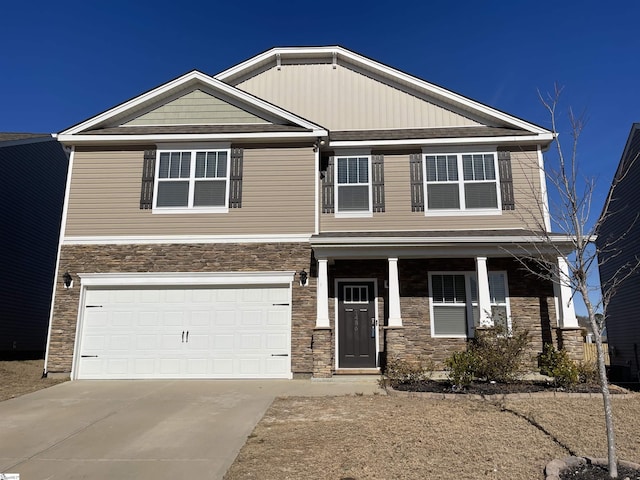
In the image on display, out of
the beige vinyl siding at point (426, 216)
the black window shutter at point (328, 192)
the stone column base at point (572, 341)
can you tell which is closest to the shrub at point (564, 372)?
the stone column base at point (572, 341)

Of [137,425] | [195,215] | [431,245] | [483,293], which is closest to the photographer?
[137,425]

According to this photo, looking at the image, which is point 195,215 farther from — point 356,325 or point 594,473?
point 594,473

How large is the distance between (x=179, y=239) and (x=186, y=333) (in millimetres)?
2330

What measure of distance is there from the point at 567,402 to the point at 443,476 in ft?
14.1

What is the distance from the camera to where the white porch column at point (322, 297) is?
35.0 ft

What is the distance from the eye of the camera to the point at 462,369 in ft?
28.8

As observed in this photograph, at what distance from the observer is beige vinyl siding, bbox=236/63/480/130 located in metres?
13.7

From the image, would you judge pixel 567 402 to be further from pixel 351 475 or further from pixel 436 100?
pixel 436 100

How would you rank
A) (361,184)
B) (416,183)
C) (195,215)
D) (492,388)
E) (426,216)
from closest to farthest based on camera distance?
(492,388)
(195,215)
(426,216)
(416,183)
(361,184)

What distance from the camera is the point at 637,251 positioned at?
14.7m

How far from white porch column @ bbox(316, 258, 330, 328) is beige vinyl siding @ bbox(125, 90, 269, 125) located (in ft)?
14.1

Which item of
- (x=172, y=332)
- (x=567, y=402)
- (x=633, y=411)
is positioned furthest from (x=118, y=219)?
(x=633, y=411)

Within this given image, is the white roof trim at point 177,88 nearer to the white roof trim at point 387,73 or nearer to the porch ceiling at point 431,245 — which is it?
the white roof trim at point 387,73

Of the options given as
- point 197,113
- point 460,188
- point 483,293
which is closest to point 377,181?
point 460,188
